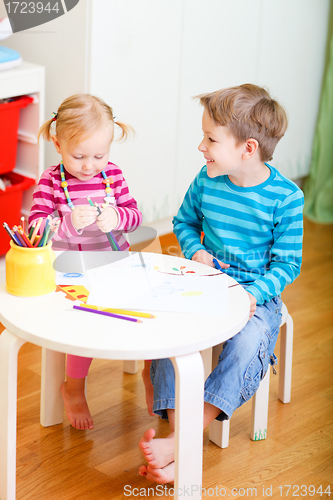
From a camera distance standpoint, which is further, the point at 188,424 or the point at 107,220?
the point at 107,220

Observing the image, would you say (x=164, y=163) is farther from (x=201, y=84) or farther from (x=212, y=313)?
(x=212, y=313)

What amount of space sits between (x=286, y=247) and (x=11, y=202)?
1090 mm

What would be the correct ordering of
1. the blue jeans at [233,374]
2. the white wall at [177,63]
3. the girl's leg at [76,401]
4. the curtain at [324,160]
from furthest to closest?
the curtain at [324,160] < the white wall at [177,63] < the girl's leg at [76,401] < the blue jeans at [233,374]

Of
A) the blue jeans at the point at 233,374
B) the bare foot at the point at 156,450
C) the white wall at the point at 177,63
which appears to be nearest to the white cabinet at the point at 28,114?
the white wall at the point at 177,63

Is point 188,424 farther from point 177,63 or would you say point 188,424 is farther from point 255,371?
point 177,63

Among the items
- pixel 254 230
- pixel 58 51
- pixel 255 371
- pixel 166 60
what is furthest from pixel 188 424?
pixel 166 60

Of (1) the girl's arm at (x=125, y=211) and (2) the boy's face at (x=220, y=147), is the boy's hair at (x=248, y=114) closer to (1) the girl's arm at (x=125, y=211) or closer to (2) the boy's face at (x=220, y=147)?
(2) the boy's face at (x=220, y=147)

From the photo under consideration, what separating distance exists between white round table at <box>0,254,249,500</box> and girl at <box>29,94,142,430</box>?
26 centimetres

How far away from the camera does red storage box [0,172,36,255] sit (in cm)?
202

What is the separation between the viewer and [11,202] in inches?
80.7

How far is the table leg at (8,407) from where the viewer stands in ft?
3.34

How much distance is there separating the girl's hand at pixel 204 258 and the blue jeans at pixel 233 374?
5.7 inches

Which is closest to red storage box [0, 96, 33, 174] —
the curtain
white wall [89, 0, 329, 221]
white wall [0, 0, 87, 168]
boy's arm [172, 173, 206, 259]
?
white wall [0, 0, 87, 168]

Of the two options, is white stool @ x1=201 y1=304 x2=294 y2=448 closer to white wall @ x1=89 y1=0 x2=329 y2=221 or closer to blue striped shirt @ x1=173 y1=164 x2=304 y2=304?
blue striped shirt @ x1=173 y1=164 x2=304 y2=304
